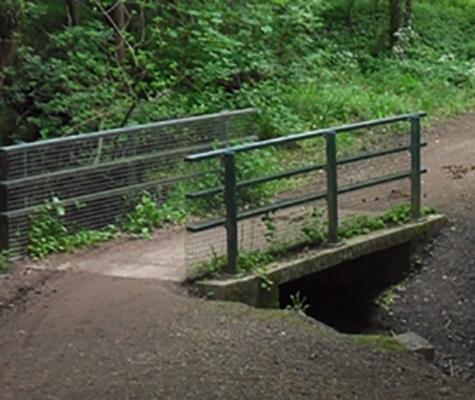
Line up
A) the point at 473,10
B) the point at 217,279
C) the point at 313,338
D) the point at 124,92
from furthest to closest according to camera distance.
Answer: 1. the point at 473,10
2. the point at 124,92
3. the point at 217,279
4. the point at 313,338

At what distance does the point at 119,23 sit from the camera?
17500 mm

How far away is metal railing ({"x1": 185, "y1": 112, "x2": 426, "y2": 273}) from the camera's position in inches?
387

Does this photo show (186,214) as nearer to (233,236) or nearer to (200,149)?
(200,149)

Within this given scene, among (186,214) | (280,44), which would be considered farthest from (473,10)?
(186,214)

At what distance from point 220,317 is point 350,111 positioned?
10.5 m

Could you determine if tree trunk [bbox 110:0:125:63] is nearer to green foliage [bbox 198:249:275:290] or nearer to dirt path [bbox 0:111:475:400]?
dirt path [bbox 0:111:475:400]

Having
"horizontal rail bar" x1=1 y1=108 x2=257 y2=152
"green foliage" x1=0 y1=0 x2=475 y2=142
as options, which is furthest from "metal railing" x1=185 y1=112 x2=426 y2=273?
"green foliage" x1=0 y1=0 x2=475 y2=142

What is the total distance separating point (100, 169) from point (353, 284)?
2.92 metres

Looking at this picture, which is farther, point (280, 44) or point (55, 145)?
point (280, 44)

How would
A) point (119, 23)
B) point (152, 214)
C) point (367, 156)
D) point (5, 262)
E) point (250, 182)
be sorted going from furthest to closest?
point (119, 23)
point (152, 214)
point (367, 156)
point (5, 262)
point (250, 182)

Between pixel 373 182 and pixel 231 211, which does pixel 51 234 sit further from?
pixel 373 182

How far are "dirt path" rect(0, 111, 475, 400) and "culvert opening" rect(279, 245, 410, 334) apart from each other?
151 centimetres

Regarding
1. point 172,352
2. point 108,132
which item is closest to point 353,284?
point 108,132

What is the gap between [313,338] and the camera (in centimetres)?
839
